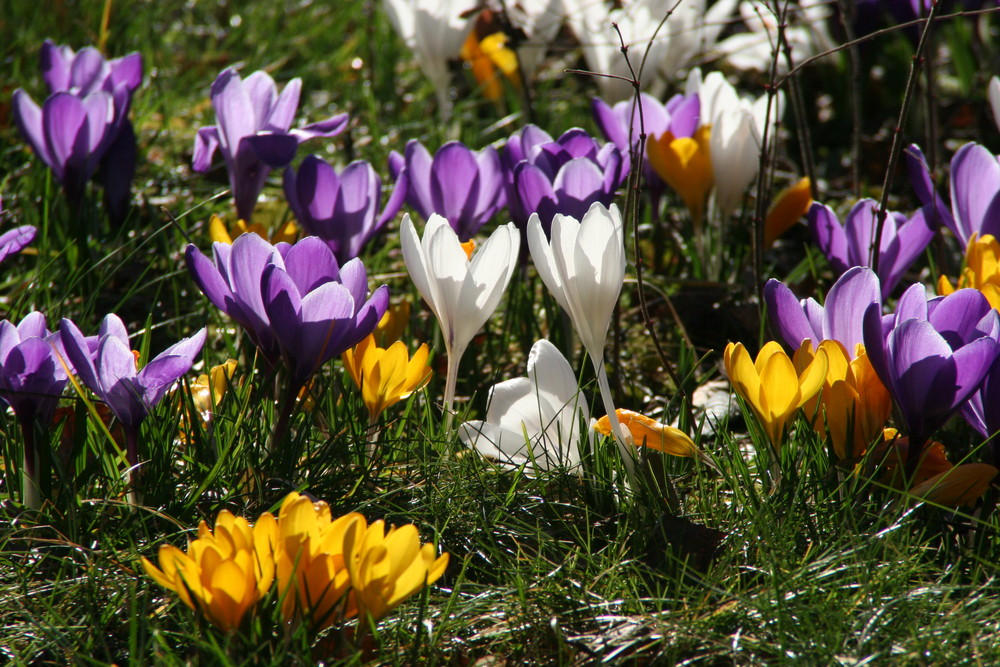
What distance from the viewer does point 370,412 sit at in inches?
61.4

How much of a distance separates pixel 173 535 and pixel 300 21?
133 inches

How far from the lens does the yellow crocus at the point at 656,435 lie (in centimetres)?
138

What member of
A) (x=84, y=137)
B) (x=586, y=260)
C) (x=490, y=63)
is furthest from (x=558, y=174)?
(x=490, y=63)

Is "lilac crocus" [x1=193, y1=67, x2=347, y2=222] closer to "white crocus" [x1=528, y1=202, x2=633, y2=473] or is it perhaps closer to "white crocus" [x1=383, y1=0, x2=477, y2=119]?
"white crocus" [x1=528, y1=202, x2=633, y2=473]

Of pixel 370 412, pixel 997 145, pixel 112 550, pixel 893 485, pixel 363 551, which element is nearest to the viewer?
pixel 363 551

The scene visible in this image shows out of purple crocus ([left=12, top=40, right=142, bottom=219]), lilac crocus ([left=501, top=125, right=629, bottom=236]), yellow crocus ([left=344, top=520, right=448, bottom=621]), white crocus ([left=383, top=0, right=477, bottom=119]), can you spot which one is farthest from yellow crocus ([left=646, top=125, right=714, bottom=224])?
yellow crocus ([left=344, top=520, right=448, bottom=621])

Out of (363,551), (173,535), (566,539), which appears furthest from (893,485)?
(173,535)

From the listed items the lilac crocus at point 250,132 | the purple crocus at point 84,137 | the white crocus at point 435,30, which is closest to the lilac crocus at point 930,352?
the lilac crocus at point 250,132

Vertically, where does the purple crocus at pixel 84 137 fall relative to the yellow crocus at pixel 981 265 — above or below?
above

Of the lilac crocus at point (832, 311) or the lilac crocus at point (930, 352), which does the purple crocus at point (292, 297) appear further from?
the lilac crocus at point (930, 352)

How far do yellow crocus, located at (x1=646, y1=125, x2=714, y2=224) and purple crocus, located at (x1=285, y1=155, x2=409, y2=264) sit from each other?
0.66m

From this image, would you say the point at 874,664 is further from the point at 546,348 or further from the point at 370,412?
the point at 370,412

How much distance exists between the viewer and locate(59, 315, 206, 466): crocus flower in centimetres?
130

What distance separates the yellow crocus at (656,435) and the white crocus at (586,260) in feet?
0.16
